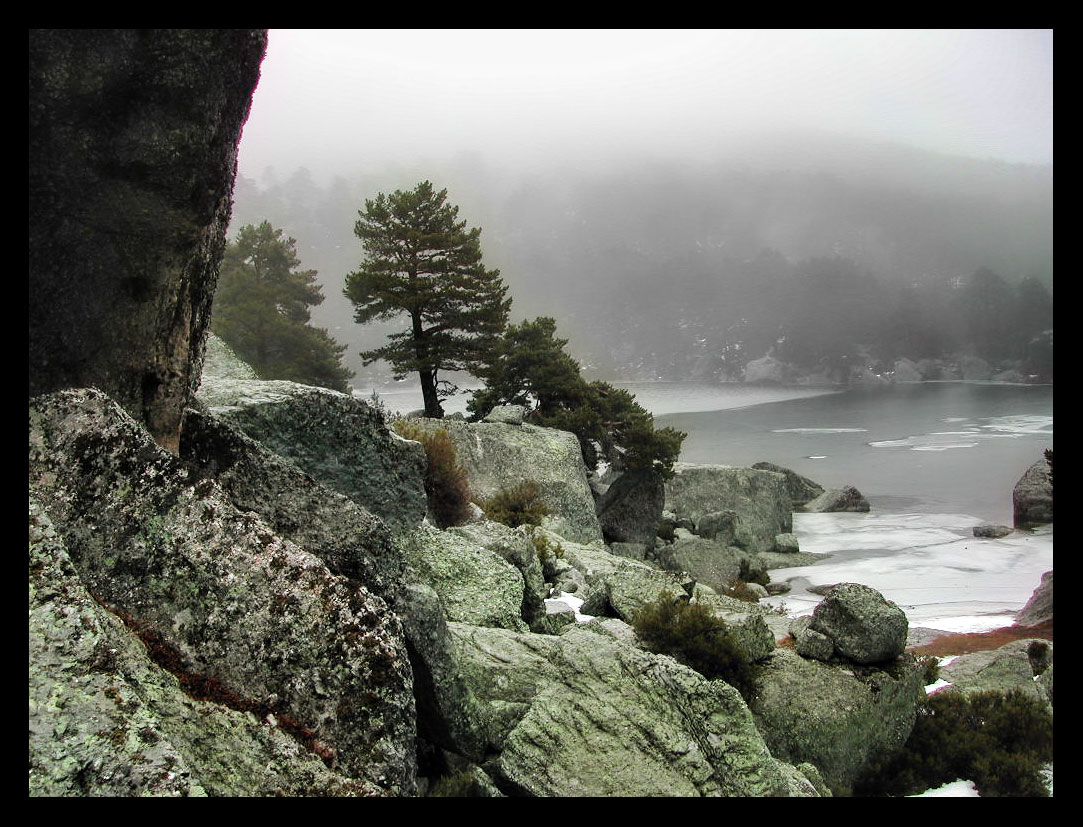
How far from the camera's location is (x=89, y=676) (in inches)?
122

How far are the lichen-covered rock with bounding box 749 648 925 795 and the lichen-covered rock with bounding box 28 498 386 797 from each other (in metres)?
7.20

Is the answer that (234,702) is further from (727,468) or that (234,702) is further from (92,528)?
(727,468)

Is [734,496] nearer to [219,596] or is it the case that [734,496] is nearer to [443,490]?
[443,490]

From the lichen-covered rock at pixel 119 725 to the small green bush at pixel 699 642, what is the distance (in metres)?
7.21

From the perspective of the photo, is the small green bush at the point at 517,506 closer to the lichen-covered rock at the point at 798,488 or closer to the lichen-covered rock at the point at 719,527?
the lichen-covered rock at the point at 719,527

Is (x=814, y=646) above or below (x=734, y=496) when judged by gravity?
above

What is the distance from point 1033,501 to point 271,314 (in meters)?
51.7

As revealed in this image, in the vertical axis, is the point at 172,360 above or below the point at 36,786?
above

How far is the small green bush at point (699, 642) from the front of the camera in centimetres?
991

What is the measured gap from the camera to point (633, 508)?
31016 millimetres

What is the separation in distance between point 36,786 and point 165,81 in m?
4.11

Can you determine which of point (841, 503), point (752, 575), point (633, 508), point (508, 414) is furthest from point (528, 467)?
point (841, 503)

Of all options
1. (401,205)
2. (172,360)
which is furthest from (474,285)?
(172,360)

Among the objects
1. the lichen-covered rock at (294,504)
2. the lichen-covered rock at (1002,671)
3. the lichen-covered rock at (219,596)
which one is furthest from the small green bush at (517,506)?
the lichen-covered rock at (219,596)
